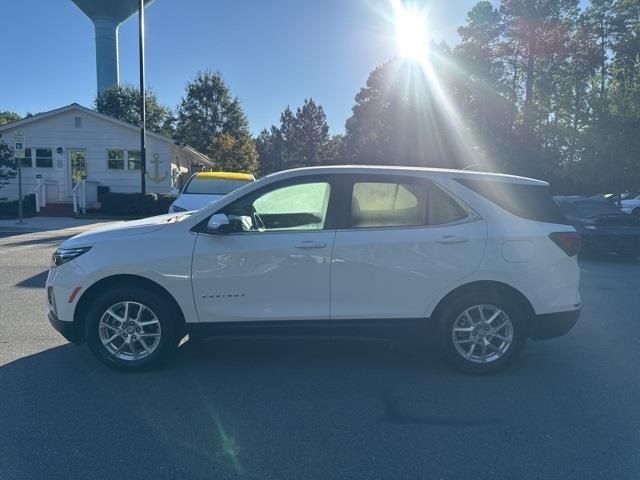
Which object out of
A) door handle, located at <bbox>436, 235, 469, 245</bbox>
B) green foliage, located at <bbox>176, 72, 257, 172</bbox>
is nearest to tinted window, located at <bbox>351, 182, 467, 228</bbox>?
door handle, located at <bbox>436, 235, 469, 245</bbox>

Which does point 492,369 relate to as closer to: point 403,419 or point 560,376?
point 560,376

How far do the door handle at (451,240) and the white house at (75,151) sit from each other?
22.5m

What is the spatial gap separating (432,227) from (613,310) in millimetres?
4006

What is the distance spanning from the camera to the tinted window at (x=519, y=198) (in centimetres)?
426

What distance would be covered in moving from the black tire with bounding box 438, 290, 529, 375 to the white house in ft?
74.1

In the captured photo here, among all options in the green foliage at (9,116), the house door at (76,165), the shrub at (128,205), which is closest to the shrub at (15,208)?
the house door at (76,165)

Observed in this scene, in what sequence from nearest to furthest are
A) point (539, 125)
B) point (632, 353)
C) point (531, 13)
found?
point (632, 353) < point (539, 125) < point (531, 13)

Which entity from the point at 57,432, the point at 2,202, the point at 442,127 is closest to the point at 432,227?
the point at 57,432

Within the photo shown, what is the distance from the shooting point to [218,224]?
156 inches

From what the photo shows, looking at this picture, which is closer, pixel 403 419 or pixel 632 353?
pixel 403 419

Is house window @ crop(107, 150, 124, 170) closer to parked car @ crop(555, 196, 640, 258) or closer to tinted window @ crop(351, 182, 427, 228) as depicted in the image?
parked car @ crop(555, 196, 640, 258)

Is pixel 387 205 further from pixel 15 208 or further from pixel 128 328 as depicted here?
pixel 15 208

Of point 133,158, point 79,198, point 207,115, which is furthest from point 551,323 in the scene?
point 207,115

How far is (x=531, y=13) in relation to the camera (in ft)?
93.2
